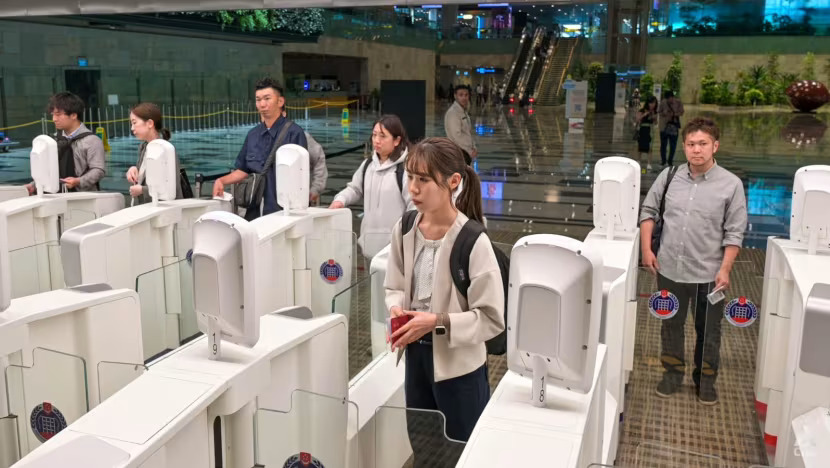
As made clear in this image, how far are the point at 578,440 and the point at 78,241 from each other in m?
3.37

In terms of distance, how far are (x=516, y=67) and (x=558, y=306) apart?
8428 millimetres

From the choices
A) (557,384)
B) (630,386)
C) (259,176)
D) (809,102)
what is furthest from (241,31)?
(557,384)

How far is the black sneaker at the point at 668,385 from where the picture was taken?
16.4 ft

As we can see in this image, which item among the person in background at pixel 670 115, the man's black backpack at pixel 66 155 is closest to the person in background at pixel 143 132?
the man's black backpack at pixel 66 155

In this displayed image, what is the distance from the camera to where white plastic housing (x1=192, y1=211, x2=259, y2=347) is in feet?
8.73

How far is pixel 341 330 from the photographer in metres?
3.26

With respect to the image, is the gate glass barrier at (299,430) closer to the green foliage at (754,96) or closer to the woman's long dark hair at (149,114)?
the woman's long dark hair at (149,114)

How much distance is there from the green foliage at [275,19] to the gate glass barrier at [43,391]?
8075 millimetres

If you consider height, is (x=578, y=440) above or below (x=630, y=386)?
above

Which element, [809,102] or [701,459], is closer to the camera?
[701,459]

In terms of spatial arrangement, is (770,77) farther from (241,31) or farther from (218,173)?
(218,173)

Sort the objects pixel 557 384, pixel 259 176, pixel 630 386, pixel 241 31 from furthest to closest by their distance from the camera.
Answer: pixel 241 31, pixel 259 176, pixel 630 386, pixel 557 384

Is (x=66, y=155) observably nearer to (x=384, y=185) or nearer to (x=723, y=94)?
(x=384, y=185)

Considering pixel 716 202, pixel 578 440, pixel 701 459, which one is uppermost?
pixel 716 202
